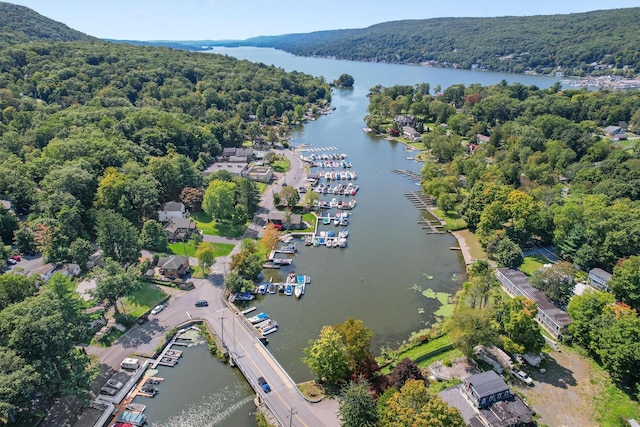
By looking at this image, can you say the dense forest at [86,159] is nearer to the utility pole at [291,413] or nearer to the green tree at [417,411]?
the utility pole at [291,413]

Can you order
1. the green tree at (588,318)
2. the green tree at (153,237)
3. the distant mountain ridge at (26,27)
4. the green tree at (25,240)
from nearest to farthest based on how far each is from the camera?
the green tree at (588,318) < the green tree at (25,240) < the green tree at (153,237) < the distant mountain ridge at (26,27)

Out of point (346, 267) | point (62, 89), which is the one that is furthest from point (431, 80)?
point (346, 267)

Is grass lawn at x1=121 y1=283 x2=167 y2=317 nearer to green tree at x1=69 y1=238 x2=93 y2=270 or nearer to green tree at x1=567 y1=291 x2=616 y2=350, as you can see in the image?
green tree at x1=69 y1=238 x2=93 y2=270

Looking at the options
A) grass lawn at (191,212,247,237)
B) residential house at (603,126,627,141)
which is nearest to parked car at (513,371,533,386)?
grass lawn at (191,212,247,237)

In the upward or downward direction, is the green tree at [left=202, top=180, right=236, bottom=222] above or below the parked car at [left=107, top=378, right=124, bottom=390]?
above

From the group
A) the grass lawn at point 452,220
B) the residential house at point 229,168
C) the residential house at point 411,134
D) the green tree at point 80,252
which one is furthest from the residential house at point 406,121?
the green tree at point 80,252
